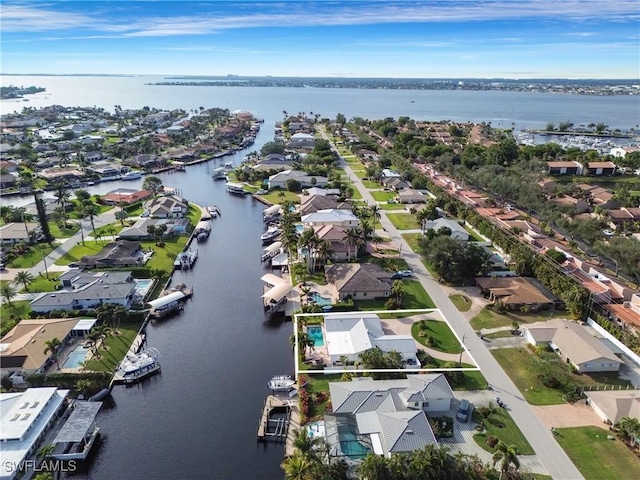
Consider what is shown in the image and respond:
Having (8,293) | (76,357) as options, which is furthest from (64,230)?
(76,357)

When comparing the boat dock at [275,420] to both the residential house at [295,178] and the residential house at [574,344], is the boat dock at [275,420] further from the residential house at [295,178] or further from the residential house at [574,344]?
the residential house at [295,178]

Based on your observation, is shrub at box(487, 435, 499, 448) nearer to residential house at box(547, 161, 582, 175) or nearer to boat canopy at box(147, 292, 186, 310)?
boat canopy at box(147, 292, 186, 310)

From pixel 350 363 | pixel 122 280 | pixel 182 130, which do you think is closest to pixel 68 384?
pixel 122 280

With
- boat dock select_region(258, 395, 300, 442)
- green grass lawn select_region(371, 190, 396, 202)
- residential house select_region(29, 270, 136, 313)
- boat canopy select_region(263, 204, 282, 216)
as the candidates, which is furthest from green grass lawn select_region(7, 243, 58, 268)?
green grass lawn select_region(371, 190, 396, 202)

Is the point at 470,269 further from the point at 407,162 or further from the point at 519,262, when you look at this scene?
the point at 407,162

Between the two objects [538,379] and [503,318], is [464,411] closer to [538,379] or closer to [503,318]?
[538,379]
